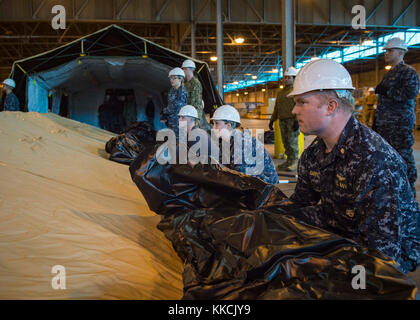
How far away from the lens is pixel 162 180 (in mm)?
2863

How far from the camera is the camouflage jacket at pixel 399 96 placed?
418 cm

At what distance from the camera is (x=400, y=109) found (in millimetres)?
4344

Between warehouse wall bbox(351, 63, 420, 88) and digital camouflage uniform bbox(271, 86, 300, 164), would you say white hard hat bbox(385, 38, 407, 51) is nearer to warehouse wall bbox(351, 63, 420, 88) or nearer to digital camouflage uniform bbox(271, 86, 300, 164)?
digital camouflage uniform bbox(271, 86, 300, 164)

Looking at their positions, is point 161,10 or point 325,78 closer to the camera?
point 325,78

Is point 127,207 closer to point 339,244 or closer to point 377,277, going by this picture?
point 339,244

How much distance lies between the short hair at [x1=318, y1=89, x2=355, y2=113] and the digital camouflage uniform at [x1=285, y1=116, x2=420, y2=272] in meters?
0.07

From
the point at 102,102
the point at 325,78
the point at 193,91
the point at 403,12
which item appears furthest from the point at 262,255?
the point at 403,12

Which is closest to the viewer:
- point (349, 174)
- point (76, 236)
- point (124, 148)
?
point (349, 174)

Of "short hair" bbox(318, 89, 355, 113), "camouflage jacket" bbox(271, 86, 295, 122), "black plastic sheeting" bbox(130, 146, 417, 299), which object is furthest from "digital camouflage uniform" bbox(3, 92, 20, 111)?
"short hair" bbox(318, 89, 355, 113)

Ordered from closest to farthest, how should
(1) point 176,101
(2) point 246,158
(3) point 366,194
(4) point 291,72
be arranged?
(3) point 366,194, (2) point 246,158, (1) point 176,101, (4) point 291,72

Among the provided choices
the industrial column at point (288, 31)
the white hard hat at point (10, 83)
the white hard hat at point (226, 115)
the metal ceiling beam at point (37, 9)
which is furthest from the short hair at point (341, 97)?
the metal ceiling beam at point (37, 9)

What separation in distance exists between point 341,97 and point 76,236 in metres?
2.00

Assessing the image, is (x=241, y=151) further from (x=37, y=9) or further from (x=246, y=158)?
(x=37, y=9)

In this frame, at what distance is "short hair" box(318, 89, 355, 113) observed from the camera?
190cm
